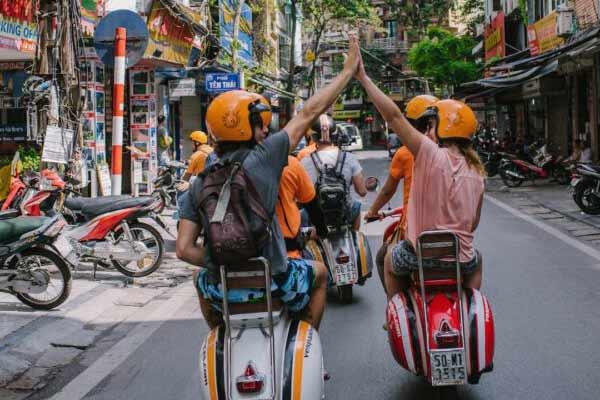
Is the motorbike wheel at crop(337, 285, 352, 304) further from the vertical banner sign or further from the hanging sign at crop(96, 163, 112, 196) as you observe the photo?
the vertical banner sign

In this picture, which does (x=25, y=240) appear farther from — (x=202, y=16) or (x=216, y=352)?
(x=202, y=16)

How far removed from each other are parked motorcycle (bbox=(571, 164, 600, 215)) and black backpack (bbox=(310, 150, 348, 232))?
778cm

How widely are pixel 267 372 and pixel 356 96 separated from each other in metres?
60.0

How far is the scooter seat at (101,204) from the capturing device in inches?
342

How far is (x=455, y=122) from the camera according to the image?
4.32 m

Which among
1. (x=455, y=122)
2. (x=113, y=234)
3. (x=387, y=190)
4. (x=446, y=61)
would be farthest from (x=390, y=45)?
(x=455, y=122)

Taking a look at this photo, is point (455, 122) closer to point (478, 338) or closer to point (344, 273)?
point (478, 338)

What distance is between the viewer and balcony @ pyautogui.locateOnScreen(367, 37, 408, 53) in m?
68.4

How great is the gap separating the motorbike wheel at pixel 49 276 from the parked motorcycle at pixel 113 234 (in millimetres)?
670

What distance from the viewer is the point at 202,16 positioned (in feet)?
69.9

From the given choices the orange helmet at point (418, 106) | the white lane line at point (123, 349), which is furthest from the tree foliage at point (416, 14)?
the orange helmet at point (418, 106)

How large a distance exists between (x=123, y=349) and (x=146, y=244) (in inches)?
121

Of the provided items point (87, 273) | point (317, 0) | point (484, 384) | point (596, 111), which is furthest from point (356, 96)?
point (484, 384)

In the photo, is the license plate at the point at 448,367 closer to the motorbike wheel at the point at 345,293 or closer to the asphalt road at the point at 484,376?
the asphalt road at the point at 484,376
